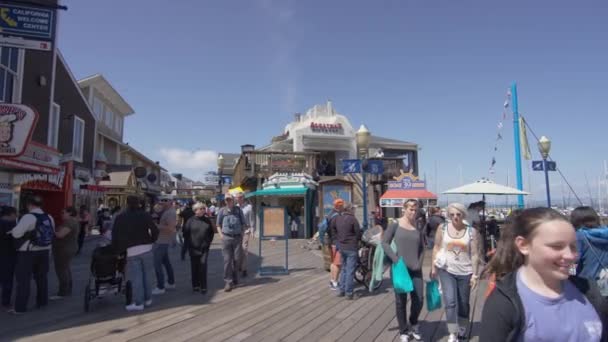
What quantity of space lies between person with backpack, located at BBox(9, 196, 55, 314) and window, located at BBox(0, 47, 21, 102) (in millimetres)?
6051

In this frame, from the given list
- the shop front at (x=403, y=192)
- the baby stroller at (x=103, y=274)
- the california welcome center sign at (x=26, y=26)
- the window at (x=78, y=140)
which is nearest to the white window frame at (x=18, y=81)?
the california welcome center sign at (x=26, y=26)

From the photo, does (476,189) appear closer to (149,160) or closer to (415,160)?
(415,160)

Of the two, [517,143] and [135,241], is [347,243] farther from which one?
[517,143]

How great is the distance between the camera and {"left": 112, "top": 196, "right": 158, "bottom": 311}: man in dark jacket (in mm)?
5551

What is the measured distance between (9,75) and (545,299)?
12.5 metres

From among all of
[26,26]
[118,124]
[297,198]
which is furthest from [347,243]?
[118,124]

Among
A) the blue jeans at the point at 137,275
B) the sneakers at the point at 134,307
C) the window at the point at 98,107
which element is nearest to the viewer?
the blue jeans at the point at 137,275

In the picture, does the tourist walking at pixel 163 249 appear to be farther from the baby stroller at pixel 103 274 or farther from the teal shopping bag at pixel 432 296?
the teal shopping bag at pixel 432 296

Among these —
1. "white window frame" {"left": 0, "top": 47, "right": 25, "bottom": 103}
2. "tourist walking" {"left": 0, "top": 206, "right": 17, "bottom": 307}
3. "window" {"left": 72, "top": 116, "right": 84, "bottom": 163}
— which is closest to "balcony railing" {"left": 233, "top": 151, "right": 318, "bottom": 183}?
"window" {"left": 72, "top": 116, "right": 84, "bottom": 163}

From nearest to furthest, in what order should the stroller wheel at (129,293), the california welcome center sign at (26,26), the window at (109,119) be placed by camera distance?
the stroller wheel at (129,293)
the california welcome center sign at (26,26)
the window at (109,119)

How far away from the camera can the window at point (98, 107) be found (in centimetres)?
2181

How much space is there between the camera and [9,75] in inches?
390

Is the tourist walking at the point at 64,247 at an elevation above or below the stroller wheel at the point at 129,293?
above

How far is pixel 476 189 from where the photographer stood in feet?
32.7
